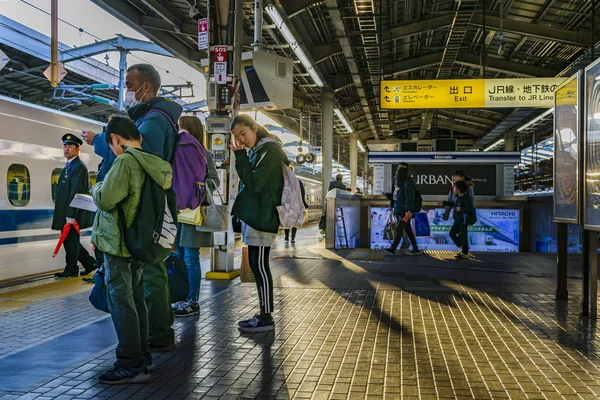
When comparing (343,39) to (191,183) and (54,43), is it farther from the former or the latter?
(191,183)

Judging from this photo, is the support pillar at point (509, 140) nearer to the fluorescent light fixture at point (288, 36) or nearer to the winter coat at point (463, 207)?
the fluorescent light fixture at point (288, 36)

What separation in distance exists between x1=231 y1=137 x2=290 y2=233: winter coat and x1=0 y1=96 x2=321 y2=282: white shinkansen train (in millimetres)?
4490

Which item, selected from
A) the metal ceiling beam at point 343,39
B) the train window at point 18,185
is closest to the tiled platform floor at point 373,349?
the train window at point 18,185

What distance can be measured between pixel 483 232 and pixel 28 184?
32.3ft

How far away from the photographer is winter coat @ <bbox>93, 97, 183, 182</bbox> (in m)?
4.41

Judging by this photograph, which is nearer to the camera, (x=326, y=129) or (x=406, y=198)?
(x=406, y=198)

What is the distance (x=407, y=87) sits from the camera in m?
14.8

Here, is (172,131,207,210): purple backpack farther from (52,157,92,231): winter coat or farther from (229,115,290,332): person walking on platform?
(52,157,92,231): winter coat

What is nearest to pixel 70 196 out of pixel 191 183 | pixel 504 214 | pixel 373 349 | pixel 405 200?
pixel 191 183

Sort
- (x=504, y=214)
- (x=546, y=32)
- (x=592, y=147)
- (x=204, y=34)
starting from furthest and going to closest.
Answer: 1. (x=546, y=32)
2. (x=504, y=214)
3. (x=204, y=34)
4. (x=592, y=147)

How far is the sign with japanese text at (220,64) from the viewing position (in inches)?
310

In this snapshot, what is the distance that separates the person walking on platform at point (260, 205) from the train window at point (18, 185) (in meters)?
4.56

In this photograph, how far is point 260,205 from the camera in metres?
5.20

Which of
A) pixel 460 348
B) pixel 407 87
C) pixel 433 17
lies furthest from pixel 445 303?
pixel 433 17
